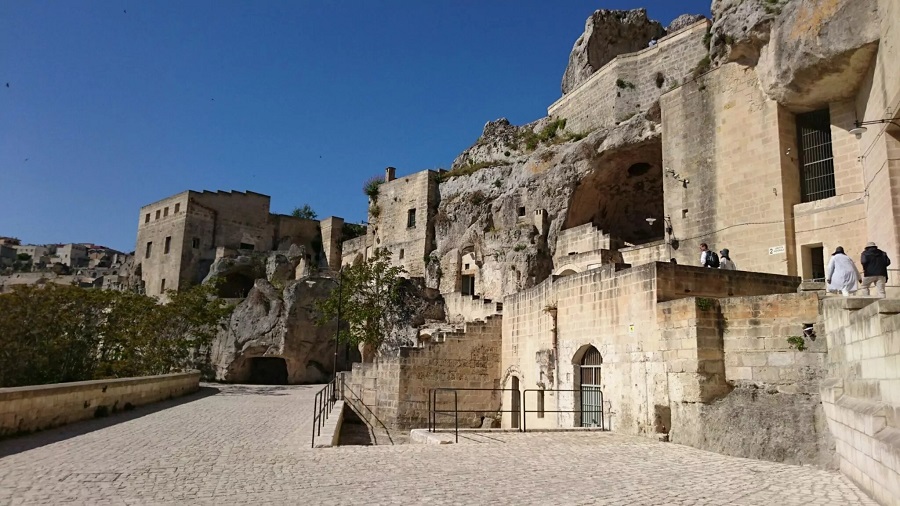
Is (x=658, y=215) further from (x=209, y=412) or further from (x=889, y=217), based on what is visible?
(x=209, y=412)

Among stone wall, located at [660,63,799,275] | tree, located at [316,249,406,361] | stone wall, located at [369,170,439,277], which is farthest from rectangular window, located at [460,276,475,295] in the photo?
stone wall, located at [660,63,799,275]

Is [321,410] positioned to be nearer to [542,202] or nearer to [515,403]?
[515,403]

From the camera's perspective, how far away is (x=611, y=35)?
33562mm

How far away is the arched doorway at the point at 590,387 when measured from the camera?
13.9 metres

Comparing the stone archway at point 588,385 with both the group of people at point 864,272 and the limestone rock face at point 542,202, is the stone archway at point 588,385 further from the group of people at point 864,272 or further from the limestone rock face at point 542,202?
the limestone rock face at point 542,202

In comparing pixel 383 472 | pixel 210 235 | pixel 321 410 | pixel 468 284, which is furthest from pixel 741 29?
pixel 210 235

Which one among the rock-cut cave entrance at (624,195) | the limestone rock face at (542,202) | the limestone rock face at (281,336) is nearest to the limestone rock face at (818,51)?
the limestone rock face at (542,202)

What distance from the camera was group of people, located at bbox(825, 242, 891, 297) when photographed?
32.1 feet

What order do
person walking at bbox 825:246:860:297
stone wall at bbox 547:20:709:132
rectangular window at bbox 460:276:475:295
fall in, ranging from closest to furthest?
1. person walking at bbox 825:246:860:297
2. stone wall at bbox 547:20:709:132
3. rectangular window at bbox 460:276:475:295

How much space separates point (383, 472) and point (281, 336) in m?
25.3

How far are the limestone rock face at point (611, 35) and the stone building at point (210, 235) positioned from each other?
78.2 feet

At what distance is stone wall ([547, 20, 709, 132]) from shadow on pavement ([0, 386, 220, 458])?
805 inches

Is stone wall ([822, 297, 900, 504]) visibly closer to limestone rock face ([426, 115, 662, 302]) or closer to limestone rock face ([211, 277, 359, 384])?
limestone rock face ([426, 115, 662, 302])

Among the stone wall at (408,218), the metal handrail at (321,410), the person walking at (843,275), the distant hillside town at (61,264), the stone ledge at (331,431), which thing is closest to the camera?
the person walking at (843,275)
